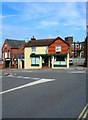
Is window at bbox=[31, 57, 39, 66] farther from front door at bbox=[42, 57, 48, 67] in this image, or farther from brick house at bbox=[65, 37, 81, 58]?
brick house at bbox=[65, 37, 81, 58]

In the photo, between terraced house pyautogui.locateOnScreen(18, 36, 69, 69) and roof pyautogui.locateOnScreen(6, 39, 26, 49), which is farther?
roof pyautogui.locateOnScreen(6, 39, 26, 49)

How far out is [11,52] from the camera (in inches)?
1905

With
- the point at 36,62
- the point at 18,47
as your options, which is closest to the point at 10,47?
the point at 18,47

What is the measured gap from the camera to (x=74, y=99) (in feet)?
29.9

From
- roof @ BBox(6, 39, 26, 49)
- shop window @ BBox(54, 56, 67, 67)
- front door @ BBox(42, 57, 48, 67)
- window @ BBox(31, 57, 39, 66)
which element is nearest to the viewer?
shop window @ BBox(54, 56, 67, 67)

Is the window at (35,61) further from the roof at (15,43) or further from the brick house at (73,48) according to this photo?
the brick house at (73,48)

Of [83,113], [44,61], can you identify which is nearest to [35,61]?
[44,61]

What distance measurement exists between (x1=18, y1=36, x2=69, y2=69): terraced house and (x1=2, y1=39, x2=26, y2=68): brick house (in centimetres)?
637

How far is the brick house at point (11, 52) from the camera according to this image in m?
47.5

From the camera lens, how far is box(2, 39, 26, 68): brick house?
47531mm

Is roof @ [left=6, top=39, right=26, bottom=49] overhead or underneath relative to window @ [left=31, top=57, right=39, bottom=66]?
overhead

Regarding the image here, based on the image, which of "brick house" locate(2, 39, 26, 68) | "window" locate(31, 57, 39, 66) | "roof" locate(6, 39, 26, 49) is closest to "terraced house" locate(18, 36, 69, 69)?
"window" locate(31, 57, 39, 66)

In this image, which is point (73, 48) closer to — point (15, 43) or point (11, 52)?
point (15, 43)

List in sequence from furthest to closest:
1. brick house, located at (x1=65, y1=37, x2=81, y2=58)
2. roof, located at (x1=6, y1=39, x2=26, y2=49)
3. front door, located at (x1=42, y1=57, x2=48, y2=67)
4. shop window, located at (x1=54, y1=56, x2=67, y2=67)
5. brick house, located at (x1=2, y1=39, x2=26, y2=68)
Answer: brick house, located at (x1=65, y1=37, x2=81, y2=58) < roof, located at (x1=6, y1=39, x2=26, y2=49) < brick house, located at (x1=2, y1=39, x2=26, y2=68) < front door, located at (x1=42, y1=57, x2=48, y2=67) < shop window, located at (x1=54, y1=56, x2=67, y2=67)
